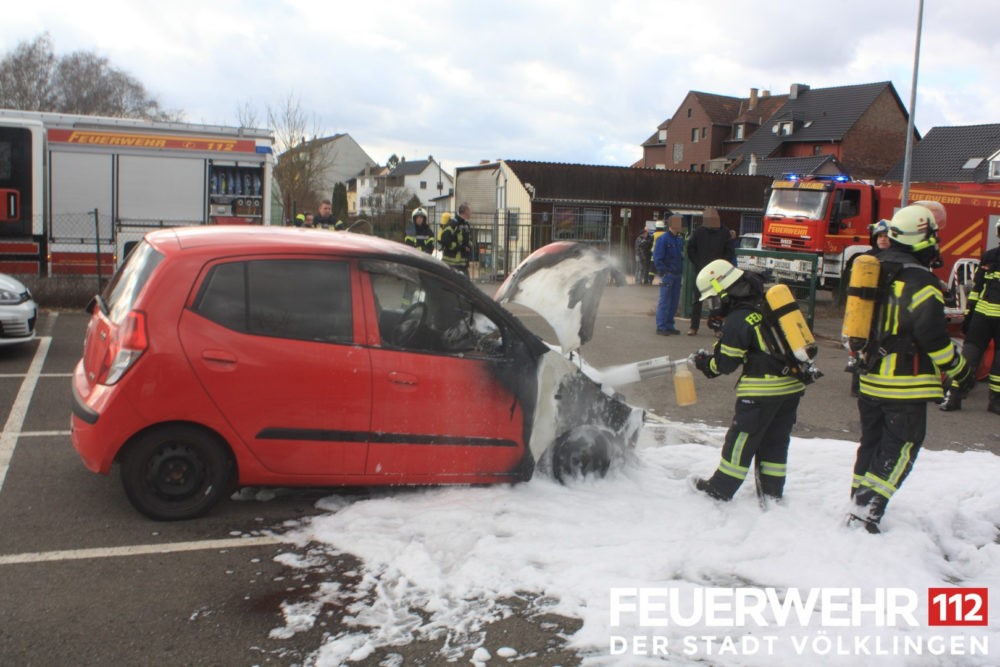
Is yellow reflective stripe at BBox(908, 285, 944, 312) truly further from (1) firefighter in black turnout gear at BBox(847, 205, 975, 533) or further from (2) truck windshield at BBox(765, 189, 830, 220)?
(2) truck windshield at BBox(765, 189, 830, 220)

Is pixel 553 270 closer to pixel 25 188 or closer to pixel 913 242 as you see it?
pixel 913 242

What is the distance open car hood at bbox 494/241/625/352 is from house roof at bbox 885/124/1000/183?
1850 inches

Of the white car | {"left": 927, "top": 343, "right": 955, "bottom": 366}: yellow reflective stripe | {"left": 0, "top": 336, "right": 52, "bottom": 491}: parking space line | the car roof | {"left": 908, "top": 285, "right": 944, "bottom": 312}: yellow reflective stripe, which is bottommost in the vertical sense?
{"left": 0, "top": 336, "right": 52, "bottom": 491}: parking space line

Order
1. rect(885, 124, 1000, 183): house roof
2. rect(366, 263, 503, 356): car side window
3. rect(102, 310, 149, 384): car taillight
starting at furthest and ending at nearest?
rect(885, 124, 1000, 183): house roof → rect(366, 263, 503, 356): car side window → rect(102, 310, 149, 384): car taillight

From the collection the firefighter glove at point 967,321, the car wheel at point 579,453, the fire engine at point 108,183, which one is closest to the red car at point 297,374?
the car wheel at point 579,453

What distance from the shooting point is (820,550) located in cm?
446

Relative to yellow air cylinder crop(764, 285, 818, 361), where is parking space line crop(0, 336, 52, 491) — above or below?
below

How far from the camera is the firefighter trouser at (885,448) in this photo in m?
4.59

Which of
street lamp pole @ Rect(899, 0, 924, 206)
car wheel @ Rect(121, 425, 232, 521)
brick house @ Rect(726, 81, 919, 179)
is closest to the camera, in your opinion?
car wheel @ Rect(121, 425, 232, 521)

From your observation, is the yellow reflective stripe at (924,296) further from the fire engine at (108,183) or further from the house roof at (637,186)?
the house roof at (637,186)

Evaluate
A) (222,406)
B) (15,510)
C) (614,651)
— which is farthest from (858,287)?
(15,510)

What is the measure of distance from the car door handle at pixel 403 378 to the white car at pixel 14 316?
607 centimetres

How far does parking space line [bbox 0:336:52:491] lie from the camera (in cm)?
566

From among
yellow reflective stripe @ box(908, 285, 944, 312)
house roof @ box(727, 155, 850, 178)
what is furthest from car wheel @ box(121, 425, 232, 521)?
house roof @ box(727, 155, 850, 178)
